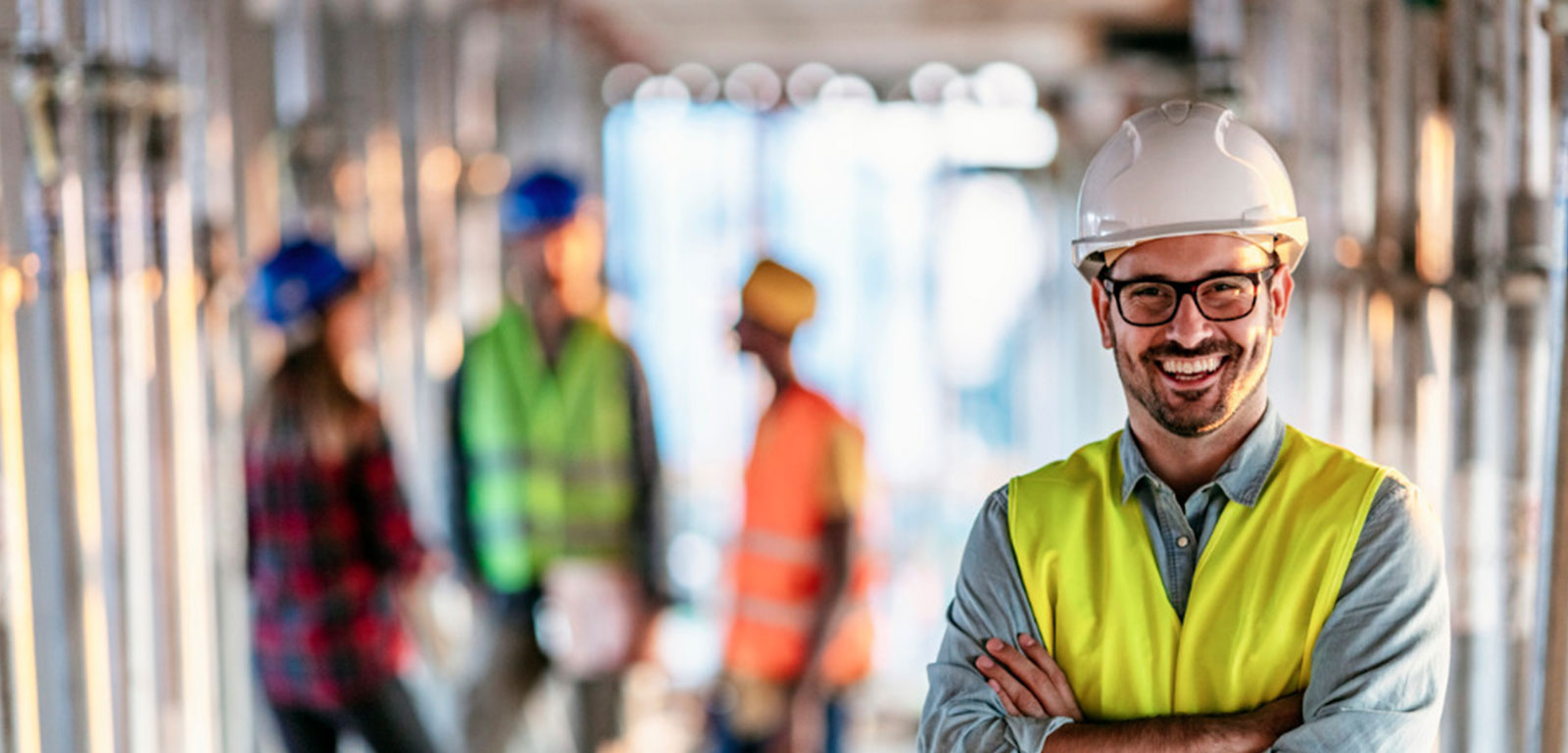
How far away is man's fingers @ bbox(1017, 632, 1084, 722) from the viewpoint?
1970mm

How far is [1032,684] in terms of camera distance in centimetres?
197

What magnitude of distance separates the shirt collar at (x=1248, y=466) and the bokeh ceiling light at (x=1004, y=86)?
762cm

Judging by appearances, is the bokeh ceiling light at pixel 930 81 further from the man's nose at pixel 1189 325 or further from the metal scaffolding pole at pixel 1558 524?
the man's nose at pixel 1189 325

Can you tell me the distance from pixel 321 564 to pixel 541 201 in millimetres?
1251

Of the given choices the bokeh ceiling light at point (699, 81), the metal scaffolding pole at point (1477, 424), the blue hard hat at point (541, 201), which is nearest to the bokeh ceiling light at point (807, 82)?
the bokeh ceiling light at point (699, 81)

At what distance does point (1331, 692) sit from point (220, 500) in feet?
13.0

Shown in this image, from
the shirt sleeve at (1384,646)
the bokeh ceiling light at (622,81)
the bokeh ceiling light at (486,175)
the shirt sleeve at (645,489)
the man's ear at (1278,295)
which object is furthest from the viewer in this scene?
the bokeh ceiling light at (622,81)

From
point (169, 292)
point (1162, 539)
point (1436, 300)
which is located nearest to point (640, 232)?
point (169, 292)

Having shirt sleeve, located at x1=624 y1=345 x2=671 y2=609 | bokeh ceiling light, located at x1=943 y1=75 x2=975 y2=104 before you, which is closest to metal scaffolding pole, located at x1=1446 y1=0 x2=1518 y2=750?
shirt sleeve, located at x1=624 y1=345 x2=671 y2=609

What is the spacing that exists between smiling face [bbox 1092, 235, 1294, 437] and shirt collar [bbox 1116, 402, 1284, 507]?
5 cm

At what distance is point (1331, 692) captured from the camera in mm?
1835

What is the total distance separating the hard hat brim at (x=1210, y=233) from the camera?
1907 millimetres

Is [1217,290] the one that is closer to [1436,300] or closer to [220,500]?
[1436,300]

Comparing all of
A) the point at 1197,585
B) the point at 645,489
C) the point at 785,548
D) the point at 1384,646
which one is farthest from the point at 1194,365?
the point at 645,489
